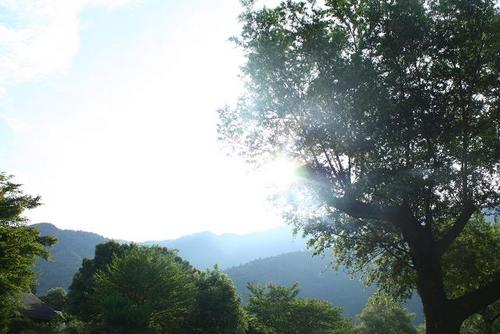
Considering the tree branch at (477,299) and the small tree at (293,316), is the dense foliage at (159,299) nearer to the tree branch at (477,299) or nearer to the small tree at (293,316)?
the small tree at (293,316)

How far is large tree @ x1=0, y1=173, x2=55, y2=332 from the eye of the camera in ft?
84.0

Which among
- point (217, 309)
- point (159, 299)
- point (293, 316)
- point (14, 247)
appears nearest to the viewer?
point (14, 247)

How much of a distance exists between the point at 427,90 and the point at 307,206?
8045 mm

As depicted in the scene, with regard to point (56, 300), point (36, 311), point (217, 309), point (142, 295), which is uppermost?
point (142, 295)

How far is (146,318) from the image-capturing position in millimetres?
27875

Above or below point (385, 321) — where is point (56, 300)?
below

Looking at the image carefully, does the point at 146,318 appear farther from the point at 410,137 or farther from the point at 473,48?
the point at 473,48

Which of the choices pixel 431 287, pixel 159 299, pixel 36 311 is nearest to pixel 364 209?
pixel 431 287

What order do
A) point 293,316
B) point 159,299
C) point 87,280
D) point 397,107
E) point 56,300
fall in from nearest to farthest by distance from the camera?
point 397,107 < point 159,299 < point 293,316 < point 87,280 < point 56,300

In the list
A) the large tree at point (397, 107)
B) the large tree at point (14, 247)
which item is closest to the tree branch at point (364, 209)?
the large tree at point (397, 107)

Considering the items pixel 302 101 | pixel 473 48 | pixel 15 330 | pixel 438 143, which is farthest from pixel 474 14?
pixel 15 330

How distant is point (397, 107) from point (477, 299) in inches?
372

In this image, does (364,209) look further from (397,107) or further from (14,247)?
(14,247)

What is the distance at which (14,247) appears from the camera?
2666 cm
